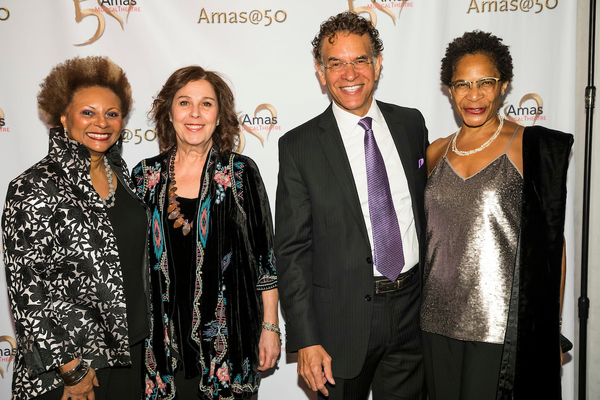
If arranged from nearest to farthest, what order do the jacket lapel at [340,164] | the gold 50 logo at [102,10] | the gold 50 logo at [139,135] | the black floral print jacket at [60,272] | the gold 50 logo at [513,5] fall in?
the black floral print jacket at [60,272] → the jacket lapel at [340,164] → the gold 50 logo at [513,5] → the gold 50 logo at [102,10] → the gold 50 logo at [139,135]

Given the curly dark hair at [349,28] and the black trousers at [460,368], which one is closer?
the black trousers at [460,368]

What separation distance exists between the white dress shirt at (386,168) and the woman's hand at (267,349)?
0.57 meters

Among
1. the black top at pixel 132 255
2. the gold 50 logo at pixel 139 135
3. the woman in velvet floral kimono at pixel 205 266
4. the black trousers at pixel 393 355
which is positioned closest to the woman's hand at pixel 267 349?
the woman in velvet floral kimono at pixel 205 266

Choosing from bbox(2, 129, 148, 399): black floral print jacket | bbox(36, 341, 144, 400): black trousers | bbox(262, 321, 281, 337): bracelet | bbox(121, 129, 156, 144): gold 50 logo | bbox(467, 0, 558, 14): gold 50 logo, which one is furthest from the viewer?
bbox(121, 129, 156, 144): gold 50 logo

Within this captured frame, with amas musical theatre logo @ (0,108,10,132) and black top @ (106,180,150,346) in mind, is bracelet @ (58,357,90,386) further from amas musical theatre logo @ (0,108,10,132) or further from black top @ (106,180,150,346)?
amas musical theatre logo @ (0,108,10,132)

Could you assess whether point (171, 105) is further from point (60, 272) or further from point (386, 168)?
point (386, 168)

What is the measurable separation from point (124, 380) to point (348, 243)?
45.9 inches

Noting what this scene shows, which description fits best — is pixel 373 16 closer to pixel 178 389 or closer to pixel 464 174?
pixel 464 174

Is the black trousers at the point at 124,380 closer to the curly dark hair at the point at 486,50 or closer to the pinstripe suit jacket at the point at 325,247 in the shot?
the pinstripe suit jacket at the point at 325,247

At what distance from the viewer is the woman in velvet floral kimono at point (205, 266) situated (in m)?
1.99

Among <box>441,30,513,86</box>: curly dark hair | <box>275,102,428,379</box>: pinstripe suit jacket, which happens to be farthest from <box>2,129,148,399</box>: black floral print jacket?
<box>441,30,513,86</box>: curly dark hair

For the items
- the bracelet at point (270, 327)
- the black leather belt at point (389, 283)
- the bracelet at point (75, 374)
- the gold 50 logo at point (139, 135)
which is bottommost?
the bracelet at point (75, 374)

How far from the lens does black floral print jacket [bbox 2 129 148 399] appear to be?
5.65ft

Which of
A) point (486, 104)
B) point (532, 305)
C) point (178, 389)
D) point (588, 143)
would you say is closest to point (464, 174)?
point (486, 104)
